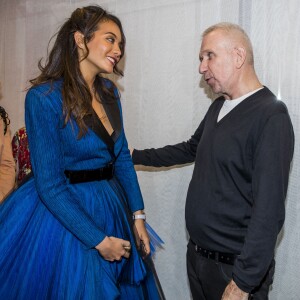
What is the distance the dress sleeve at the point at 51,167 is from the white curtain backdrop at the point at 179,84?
92 centimetres

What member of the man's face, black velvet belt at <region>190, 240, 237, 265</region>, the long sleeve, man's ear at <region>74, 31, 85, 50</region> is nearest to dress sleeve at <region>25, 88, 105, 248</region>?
man's ear at <region>74, 31, 85, 50</region>

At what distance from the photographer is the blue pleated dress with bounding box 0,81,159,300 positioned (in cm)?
126

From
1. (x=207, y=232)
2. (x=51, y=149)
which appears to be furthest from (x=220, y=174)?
(x=51, y=149)

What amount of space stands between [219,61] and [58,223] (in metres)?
0.84

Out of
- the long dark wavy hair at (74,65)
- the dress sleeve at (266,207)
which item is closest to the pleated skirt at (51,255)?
the long dark wavy hair at (74,65)

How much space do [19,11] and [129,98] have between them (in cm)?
120

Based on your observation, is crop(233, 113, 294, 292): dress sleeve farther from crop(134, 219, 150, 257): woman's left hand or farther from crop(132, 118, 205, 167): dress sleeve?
crop(132, 118, 205, 167): dress sleeve

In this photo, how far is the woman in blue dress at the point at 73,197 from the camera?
1.26 m

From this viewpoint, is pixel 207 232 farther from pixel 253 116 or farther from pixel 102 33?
pixel 102 33

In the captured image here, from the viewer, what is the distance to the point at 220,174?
4.44 ft

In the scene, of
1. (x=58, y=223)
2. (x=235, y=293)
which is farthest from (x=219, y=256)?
(x=58, y=223)

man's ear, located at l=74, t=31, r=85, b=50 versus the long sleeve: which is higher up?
man's ear, located at l=74, t=31, r=85, b=50

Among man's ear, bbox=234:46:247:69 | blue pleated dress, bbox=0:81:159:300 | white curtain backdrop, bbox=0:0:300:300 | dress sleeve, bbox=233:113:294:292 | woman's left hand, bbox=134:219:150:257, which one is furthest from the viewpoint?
white curtain backdrop, bbox=0:0:300:300

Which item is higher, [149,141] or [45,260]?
[149,141]
